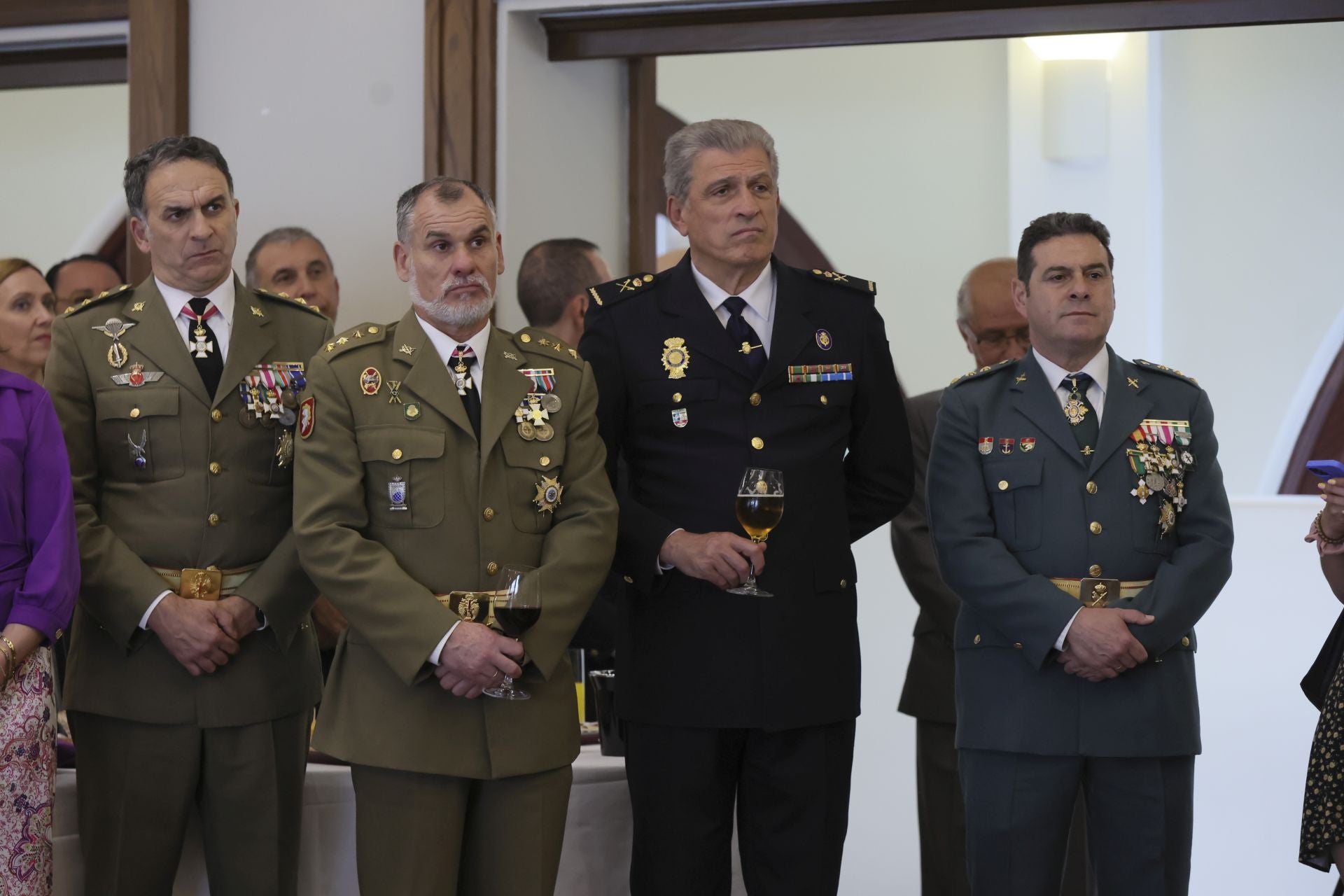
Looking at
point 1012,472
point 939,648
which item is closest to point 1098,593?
point 1012,472

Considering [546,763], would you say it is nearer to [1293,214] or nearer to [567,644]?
[567,644]

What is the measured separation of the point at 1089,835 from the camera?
2.83m

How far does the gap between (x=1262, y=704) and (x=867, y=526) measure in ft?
11.9

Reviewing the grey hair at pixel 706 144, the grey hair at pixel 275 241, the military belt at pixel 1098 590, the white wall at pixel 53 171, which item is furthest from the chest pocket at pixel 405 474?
the white wall at pixel 53 171

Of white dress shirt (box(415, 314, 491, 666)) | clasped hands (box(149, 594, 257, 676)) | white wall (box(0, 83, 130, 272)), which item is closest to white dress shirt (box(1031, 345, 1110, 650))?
white dress shirt (box(415, 314, 491, 666))

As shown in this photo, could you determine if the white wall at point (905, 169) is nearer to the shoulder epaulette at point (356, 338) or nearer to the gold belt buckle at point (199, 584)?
the shoulder epaulette at point (356, 338)

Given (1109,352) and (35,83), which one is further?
(35,83)

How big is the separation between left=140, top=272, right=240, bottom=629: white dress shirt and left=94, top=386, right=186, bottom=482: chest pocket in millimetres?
132

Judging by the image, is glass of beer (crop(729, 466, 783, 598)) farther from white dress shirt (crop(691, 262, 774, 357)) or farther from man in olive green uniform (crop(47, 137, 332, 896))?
man in olive green uniform (crop(47, 137, 332, 896))

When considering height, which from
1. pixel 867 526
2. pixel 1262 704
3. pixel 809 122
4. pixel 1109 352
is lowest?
pixel 1262 704

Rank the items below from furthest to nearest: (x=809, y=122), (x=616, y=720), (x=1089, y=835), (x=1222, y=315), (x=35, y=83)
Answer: (x=809, y=122)
(x=1222, y=315)
(x=35, y=83)
(x=616, y=720)
(x=1089, y=835)

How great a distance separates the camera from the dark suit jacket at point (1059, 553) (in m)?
2.75

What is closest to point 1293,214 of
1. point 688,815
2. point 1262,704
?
point 1262,704

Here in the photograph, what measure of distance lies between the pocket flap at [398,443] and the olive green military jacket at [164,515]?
324 mm
